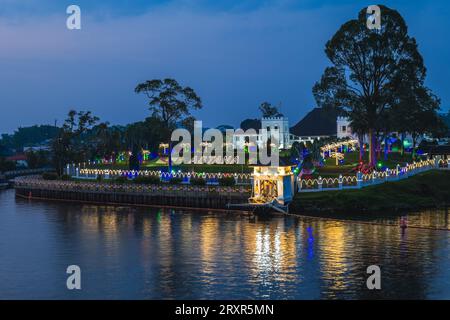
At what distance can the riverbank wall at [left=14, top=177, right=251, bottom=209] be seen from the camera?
83.2 metres

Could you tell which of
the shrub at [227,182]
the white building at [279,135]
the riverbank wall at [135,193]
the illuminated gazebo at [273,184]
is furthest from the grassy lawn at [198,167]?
the white building at [279,135]

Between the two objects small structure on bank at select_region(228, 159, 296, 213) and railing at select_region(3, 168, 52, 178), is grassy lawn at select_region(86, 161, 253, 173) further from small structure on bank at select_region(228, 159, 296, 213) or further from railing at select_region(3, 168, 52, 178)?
railing at select_region(3, 168, 52, 178)

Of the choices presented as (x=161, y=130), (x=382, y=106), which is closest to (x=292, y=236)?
(x=382, y=106)

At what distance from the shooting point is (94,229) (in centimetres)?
6825

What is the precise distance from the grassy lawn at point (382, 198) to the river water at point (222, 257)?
4.92 metres

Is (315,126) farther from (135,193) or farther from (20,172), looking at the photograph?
(135,193)

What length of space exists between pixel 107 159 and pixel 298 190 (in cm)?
6292

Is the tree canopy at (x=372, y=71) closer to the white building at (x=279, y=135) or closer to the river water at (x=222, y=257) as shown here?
the river water at (x=222, y=257)

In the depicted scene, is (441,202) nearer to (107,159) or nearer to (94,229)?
(94,229)

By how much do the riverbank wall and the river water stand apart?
19.8ft

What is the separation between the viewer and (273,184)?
77.1 metres

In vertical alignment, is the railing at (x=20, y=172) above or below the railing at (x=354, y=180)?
above

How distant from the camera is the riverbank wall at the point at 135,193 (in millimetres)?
83250

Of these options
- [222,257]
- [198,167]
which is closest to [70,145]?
[198,167]
